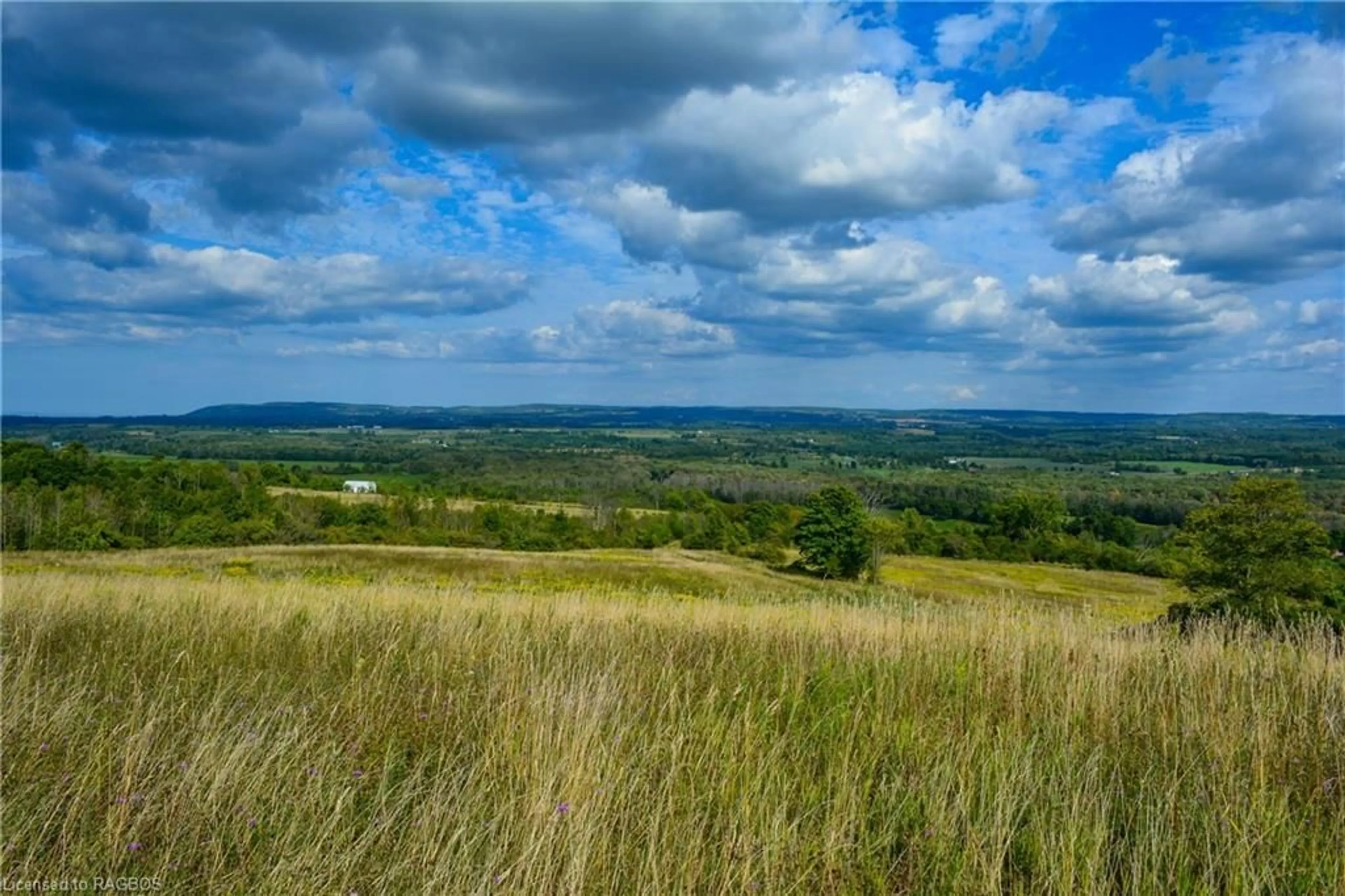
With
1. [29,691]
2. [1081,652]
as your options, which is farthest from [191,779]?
[1081,652]

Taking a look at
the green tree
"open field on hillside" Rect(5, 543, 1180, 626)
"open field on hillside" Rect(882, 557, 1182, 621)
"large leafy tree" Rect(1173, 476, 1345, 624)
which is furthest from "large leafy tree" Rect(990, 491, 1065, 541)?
"large leafy tree" Rect(1173, 476, 1345, 624)

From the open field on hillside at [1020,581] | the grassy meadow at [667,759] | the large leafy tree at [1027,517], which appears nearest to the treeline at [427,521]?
the large leafy tree at [1027,517]

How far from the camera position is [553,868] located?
285cm

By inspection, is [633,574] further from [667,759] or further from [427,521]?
[427,521]

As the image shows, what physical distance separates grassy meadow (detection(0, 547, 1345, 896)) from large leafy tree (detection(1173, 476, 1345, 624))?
27.7m

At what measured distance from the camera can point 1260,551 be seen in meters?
30.0

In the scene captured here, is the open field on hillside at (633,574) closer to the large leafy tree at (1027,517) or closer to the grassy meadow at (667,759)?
the grassy meadow at (667,759)

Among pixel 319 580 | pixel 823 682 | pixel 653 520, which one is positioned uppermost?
pixel 823 682

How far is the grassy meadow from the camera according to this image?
298 centimetres

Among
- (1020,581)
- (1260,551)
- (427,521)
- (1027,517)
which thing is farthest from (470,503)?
(1260,551)

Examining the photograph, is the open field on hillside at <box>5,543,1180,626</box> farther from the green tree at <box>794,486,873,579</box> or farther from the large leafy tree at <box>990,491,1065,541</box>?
the large leafy tree at <box>990,491,1065,541</box>

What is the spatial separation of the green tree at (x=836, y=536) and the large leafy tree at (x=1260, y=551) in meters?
41.7

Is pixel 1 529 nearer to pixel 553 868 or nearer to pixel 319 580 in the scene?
pixel 319 580

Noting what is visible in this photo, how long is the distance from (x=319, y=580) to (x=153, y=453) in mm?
158167
